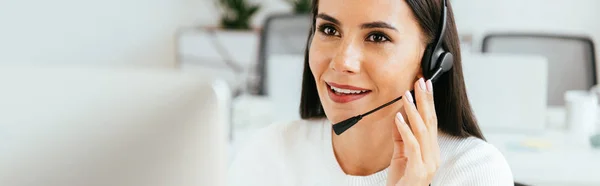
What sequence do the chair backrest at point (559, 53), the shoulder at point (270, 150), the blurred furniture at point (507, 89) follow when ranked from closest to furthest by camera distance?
the shoulder at point (270, 150) → the blurred furniture at point (507, 89) → the chair backrest at point (559, 53)

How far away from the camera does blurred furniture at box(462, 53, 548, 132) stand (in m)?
1.76

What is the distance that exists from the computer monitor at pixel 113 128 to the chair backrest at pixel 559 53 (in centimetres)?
210

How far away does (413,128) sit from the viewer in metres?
0.93

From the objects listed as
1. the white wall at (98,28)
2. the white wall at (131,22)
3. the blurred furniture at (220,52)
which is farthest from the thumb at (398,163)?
the white wall at (98,28)

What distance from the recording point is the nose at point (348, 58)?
38.1 inches

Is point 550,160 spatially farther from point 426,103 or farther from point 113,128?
point 113,128

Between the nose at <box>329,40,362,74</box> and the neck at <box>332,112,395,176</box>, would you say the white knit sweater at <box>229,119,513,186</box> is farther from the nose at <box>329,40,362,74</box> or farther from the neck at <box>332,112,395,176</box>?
the nose at <box>329,40,362,74</box>

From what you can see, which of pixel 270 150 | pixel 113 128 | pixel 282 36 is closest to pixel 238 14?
pixel 282 36

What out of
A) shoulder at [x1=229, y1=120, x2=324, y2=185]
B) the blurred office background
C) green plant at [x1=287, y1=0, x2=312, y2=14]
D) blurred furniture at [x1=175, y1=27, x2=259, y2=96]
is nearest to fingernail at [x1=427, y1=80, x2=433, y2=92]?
shoulder at [x1=229, y1=120, x2=324, y2=185]

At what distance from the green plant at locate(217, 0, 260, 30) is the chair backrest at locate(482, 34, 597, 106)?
5.76 feet

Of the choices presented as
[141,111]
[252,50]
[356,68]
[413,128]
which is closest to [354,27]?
[356,68]

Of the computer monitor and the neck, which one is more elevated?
the computer monitor

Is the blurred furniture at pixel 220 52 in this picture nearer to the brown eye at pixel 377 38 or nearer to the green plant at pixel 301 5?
the green plant at pixel 301 5

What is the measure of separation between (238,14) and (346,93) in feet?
9.95
